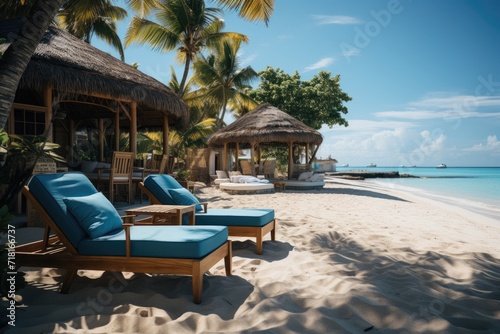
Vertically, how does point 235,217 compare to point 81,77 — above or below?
below

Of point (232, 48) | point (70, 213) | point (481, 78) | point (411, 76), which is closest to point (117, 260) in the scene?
point (70, 213)

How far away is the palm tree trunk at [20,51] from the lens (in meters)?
2.37

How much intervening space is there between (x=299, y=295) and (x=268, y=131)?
35.5 feet

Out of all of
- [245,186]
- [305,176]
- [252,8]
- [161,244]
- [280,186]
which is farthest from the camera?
[305,176]

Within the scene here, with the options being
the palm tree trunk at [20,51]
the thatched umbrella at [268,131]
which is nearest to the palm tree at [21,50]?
the palm tree trunk at [20,51]

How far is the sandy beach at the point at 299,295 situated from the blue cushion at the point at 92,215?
412 millimetres

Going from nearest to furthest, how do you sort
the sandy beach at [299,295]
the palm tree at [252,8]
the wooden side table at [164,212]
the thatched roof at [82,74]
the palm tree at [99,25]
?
1. the sandy beach at [299,295]
2. the wooden side table at [164,212]
3. the thatched roof at [82,74]
4. the palm tree at [252,8]
5. the palm tree at [99,25]

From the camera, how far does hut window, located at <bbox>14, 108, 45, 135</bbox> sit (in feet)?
23.3

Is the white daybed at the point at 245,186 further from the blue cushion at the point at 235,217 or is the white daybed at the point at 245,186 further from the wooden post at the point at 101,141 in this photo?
the blue cushion at the point at 235,217

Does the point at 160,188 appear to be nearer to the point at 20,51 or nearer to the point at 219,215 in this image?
the point at 219,215

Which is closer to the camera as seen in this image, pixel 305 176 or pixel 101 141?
pixel 101 141

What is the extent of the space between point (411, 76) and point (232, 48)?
960 cm

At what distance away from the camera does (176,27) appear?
45.6 feet

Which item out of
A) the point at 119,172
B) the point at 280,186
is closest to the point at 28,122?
the point at 119,172
